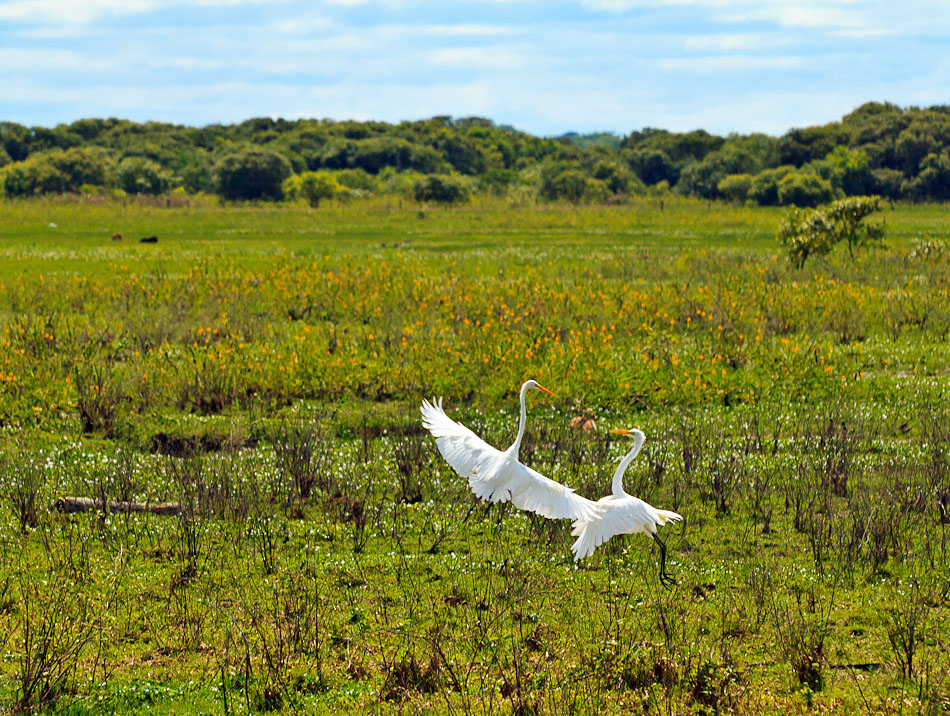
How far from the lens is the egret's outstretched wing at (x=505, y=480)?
775cm

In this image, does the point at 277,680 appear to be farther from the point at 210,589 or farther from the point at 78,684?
the point at 210,589

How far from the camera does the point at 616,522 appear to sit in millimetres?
7570

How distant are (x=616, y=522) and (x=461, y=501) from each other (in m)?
3.07

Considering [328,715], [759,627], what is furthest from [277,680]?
[759,627]

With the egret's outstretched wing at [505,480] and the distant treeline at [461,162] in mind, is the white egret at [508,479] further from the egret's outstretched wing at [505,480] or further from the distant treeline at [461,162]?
the distant treeline at [461,162]

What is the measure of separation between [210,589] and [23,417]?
7281 mm

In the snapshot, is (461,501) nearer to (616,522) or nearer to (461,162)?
(616,522)

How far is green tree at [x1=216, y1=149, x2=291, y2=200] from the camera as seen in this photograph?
266 feet

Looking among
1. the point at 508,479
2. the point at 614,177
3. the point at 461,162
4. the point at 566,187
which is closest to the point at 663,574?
the point at 508,479

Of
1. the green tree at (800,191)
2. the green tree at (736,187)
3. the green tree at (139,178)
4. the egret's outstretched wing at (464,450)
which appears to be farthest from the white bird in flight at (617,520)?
the green tree at (139,178)

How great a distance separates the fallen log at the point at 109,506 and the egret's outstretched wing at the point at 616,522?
469 centimetres

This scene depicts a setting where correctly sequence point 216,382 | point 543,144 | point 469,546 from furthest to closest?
point 543,144 < point 216,382 < point 469,546

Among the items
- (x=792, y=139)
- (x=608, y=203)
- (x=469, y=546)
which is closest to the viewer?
(x=469, y=546)

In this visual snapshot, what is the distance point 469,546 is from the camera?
29.7ft
